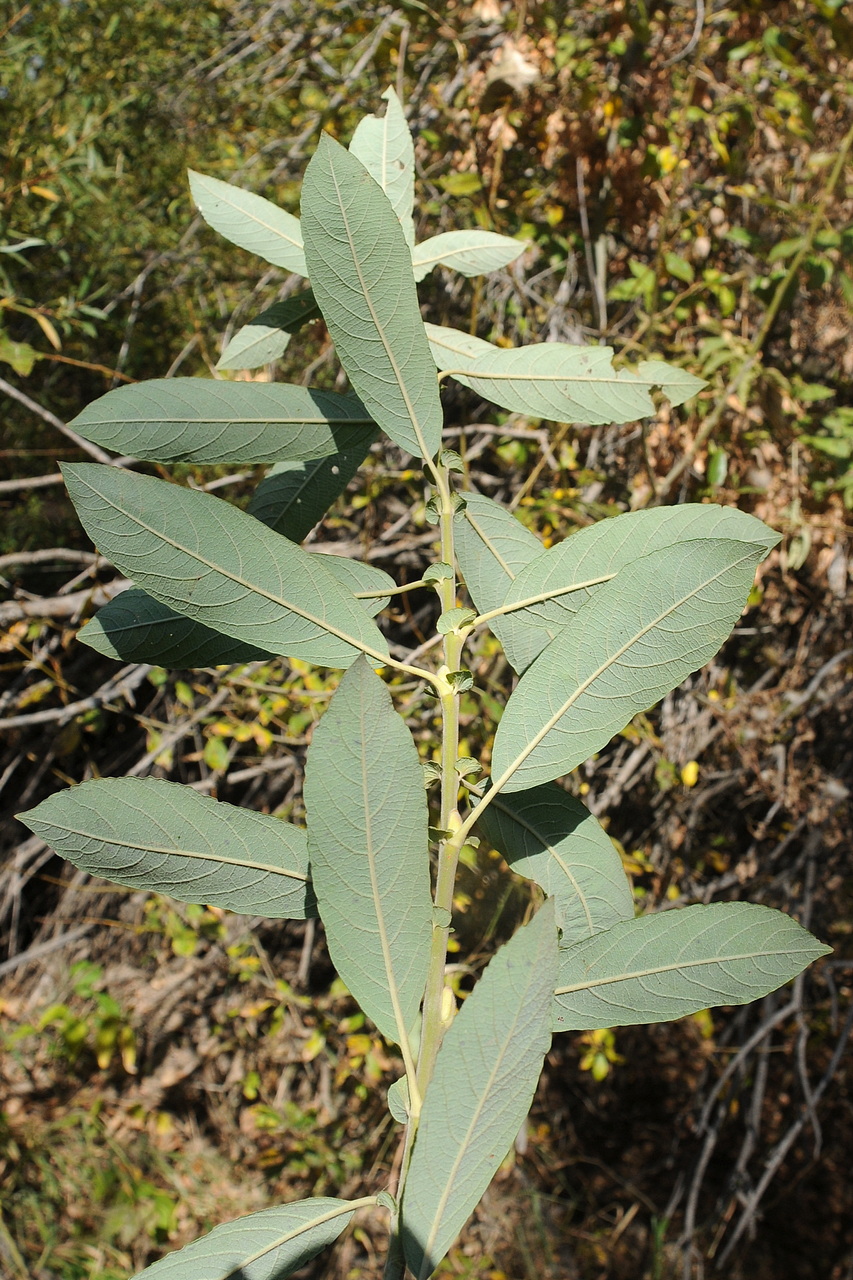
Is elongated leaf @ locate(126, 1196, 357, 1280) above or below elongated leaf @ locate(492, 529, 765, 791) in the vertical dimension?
below

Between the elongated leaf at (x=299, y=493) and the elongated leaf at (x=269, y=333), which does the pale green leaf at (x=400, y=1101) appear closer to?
the elongated leaf at (x=299, y=493)

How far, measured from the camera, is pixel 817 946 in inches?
16.3

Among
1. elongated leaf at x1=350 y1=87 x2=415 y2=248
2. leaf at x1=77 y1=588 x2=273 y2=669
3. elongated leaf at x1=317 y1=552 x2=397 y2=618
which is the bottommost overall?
leaf at x1=77 y1=588 x2=273 y2=669

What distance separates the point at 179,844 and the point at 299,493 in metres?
0.25

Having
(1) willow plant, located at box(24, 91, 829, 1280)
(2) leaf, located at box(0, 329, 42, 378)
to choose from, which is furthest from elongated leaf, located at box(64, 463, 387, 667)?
(2) leaf, located at box(0, 329, 42, 378)

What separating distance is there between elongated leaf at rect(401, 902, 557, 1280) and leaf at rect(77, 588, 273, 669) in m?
0.22

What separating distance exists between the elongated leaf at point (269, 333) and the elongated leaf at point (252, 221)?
0.09ft

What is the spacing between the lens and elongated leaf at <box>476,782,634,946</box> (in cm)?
50

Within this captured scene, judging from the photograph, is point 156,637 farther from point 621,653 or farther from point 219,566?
point 621,653

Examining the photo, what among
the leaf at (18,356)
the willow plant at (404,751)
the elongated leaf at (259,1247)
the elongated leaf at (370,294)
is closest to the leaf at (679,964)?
the willow plant at (404,751)

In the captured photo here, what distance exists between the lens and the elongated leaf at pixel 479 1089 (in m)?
0.38

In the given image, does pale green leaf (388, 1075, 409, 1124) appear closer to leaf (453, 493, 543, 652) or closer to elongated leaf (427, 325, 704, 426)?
leaf (453, 493, 543, 652)

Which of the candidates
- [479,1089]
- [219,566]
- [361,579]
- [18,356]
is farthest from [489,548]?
[18,356]

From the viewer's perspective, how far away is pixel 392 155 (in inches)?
23.2
